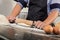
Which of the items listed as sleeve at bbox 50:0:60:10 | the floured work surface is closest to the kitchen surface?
the floured work surface

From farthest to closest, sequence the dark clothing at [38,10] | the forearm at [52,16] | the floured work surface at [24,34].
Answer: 1. the dark clothing at [38,10]
2. the forearm at [52,16]
3. the floured work surface at [24,34]

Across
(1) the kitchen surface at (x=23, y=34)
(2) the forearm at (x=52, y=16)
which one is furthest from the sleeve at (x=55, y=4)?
(1) the kitchen surface at (x=23, y=34)

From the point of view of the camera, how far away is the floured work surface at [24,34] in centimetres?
51

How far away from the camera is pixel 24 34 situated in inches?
22.8

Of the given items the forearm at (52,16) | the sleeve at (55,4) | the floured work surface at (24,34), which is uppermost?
the sleeve at (55,4)

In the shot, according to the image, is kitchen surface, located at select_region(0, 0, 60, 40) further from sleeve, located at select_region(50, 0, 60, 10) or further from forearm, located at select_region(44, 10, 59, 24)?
sleeve, located at select_region(50, 0, 60, 10)

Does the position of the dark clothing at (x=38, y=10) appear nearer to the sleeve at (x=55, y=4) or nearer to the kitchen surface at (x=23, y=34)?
the sleeve at (x=55, y=4)

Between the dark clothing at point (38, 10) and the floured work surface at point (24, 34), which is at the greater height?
the dark clothing at point (38, 10)

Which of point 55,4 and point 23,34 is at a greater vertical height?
point 55,4

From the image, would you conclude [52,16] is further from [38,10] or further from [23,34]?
[23,34]

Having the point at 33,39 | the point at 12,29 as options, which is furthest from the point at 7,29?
the point at 33,39

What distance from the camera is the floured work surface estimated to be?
0.51 metres

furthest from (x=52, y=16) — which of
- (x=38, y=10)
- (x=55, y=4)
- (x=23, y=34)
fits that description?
(x=23, y=34)

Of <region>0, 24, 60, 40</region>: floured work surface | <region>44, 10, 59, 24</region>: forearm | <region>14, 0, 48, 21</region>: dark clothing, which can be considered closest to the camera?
<region>0, 24, 60, 40</region>: floured work surface
